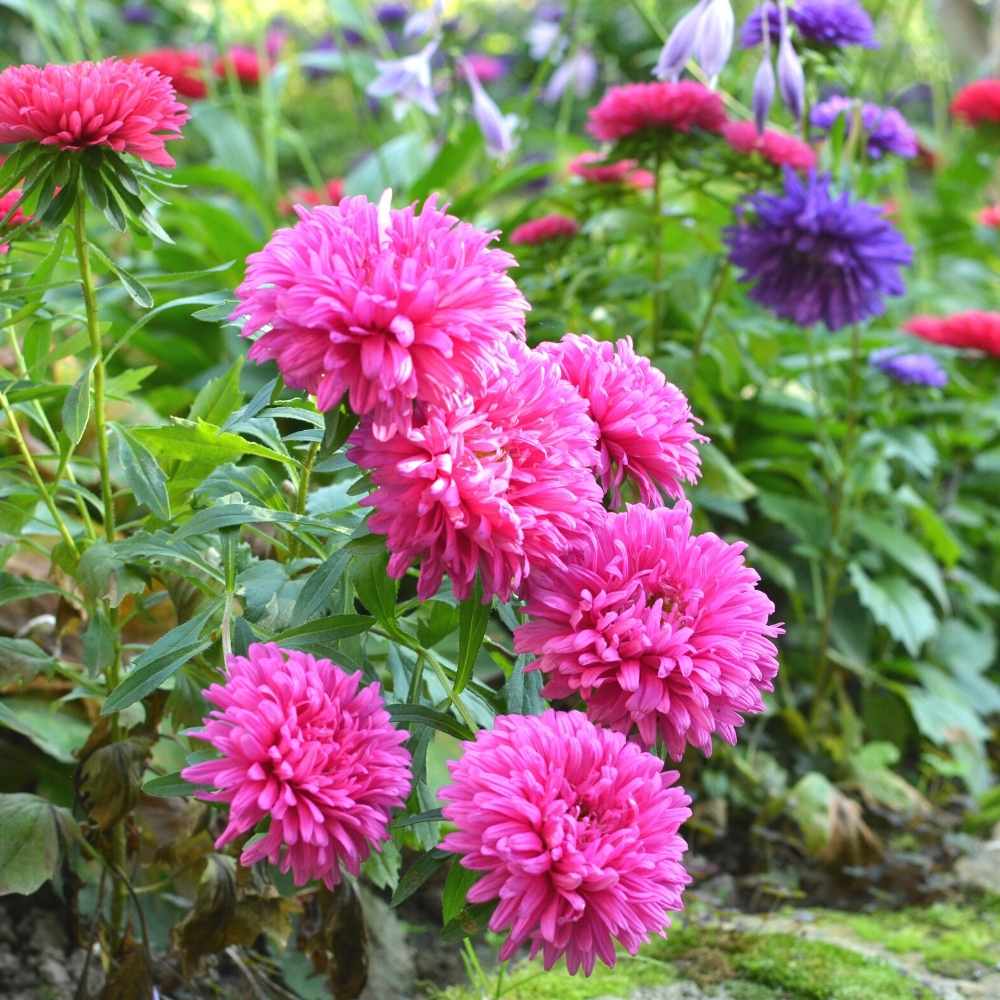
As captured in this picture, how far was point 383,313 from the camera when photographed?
84 cm

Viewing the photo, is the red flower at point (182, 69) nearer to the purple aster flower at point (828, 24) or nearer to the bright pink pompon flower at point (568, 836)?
the purple aster flower at point (828, 24)

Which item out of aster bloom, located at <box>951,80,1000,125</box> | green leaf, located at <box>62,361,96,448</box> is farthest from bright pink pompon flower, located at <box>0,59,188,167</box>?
aster bloom, located at <box>951,80,1000,125</box>

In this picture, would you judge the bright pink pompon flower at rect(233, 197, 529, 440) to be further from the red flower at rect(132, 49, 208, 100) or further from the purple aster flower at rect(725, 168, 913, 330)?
the red flower at rect(132, 49, 208, 100)

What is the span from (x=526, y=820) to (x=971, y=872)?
1.56 metres

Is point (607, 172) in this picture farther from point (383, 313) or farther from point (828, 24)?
point (383, 313)

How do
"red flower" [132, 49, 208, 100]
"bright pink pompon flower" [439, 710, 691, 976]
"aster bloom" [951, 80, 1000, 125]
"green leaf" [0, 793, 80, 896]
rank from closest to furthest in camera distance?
1. "bright pink pompon flower" [439, 710, 691, 976]
2. "green leaf" [0, 793, 80, 896]
3. "aster bloom" [951, 80, 1000, 125]
4. "red flower" [132, 49, 208, 100]

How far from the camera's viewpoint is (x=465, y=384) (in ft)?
2.93

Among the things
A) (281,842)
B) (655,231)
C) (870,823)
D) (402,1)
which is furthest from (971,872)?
(402,1)

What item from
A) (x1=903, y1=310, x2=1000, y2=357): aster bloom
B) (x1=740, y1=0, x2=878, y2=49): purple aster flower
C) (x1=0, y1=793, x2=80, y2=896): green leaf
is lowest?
(x1=0, y1=793, x2=80, y2=896): green leaf

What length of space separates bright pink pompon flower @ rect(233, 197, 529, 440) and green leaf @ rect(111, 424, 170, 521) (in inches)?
9.9

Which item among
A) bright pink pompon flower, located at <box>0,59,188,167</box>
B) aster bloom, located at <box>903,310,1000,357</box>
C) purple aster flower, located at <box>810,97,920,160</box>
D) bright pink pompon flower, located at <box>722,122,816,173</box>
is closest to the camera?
bright pink pompon flower, located at <box>0,59,188,167</box>

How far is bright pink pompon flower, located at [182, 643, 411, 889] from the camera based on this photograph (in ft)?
2.72

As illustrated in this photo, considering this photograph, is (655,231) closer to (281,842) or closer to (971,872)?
(971,872)

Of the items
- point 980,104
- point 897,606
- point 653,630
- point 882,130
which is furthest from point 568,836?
point 980,104
